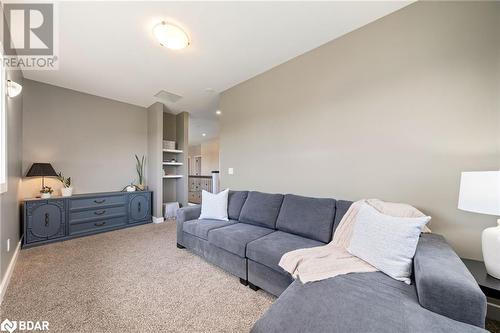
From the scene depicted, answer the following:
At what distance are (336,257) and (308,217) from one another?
0.60 metres

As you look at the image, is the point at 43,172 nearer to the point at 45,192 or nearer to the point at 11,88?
the point at 45,192

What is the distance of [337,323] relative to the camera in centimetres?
91

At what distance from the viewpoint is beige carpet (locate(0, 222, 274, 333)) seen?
1479mm

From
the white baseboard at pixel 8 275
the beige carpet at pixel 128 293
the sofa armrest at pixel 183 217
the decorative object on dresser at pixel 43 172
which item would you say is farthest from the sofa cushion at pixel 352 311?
the decorative object on dresser at pixel 43 172

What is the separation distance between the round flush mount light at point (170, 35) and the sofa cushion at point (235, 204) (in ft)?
6.75

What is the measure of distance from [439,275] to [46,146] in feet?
17.2

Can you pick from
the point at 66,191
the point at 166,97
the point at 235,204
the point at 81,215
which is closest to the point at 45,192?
the point at 66,191

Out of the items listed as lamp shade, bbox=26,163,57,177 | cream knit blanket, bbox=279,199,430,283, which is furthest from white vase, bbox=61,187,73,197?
cream knit blanket, bbox=279,199,430,283

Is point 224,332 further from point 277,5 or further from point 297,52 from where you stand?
point 297,52

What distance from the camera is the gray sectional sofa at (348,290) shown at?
2.95 ft

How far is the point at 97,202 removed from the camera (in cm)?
356

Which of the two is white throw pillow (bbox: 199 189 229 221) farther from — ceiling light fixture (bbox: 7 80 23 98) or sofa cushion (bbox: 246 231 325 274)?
ceiling light fixture (bbox: 7 80 23 98)

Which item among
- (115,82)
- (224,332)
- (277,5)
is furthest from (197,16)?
(224,332)

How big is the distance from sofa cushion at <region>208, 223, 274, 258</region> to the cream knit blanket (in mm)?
512
